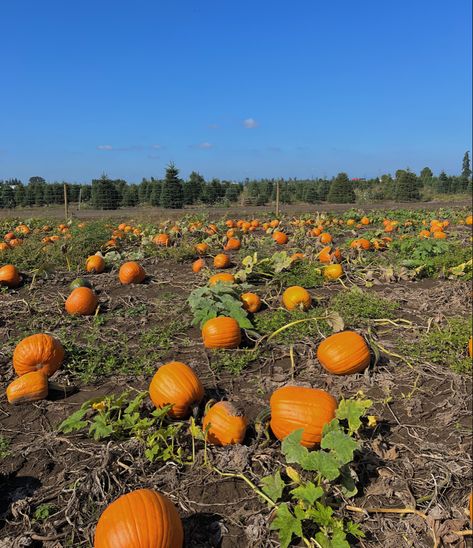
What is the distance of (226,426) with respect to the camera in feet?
9.70

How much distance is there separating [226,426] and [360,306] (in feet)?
10.6

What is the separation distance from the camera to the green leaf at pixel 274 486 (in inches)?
97.6

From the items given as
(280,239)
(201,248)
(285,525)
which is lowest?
(285,525)

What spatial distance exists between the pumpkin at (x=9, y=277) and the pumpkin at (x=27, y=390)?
3.38 meters

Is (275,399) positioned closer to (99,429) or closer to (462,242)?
(99,429)

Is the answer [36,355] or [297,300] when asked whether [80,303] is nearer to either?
[36,355]

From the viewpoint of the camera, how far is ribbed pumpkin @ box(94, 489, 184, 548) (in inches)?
82.2

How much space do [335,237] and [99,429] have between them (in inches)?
380

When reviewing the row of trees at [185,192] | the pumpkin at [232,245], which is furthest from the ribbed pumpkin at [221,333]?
the row of trees at [185,192]

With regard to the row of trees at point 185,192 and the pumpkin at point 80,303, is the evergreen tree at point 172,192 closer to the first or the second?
the row of trees at point 185,192

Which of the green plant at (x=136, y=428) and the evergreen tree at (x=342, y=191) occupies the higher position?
the evergreen tree at (x=342, y=191)

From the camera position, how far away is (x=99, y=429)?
9.44 feet

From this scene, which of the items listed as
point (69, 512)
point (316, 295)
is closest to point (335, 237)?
point (316, 295)

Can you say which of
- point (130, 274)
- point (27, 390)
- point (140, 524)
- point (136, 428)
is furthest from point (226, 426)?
point (130, 274)
